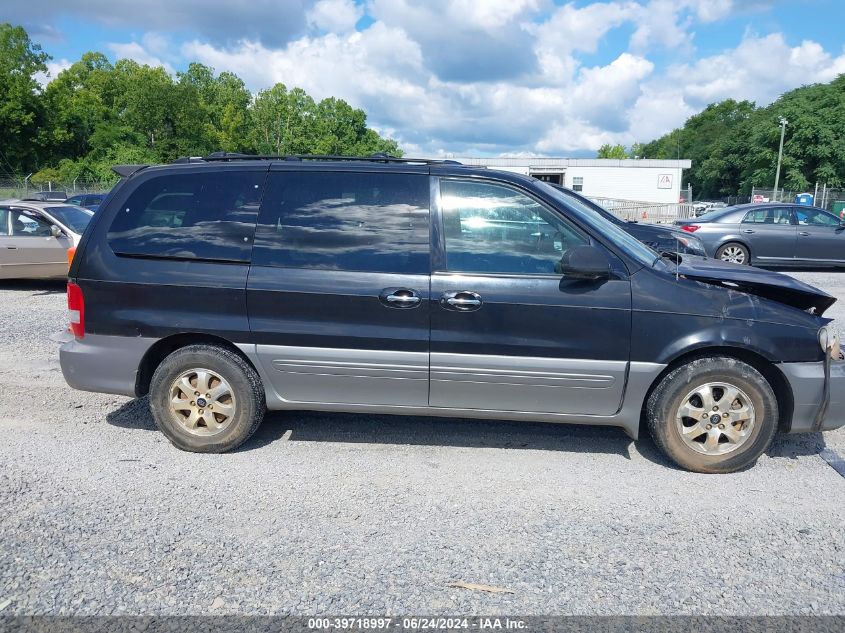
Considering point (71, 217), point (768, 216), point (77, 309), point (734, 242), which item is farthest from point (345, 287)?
point (768, 216)

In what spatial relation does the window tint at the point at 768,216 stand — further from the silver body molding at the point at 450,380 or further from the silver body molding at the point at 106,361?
the silver body molding at the point at 106,361

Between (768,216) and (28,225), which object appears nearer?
(28,225)

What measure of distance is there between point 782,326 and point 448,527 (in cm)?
237

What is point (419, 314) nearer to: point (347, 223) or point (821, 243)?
point (347, 223)

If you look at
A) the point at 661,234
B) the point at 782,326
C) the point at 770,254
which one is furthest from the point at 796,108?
the point at 782,326

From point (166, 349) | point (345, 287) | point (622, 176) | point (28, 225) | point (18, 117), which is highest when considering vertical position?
point (18, 117)

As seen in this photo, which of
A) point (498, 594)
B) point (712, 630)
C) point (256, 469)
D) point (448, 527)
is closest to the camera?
point (712, 630)

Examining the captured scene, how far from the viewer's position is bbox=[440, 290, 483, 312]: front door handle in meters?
4.01

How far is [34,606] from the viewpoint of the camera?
109 inches

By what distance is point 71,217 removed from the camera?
11211 millimetres

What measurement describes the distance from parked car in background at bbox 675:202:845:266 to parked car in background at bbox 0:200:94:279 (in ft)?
39.2

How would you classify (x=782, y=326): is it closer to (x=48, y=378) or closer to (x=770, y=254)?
(x=48, y=378)

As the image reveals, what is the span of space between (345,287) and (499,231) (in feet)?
3.41

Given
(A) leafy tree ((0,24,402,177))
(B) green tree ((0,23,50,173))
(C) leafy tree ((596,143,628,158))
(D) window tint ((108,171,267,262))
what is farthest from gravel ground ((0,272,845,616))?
(C) leafy tree ((596,143,628,158))
